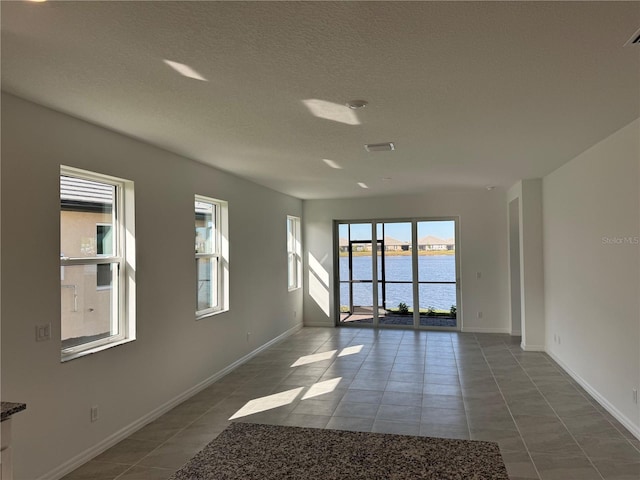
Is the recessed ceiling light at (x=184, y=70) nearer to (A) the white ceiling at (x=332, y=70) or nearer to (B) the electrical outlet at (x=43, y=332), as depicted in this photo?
(A) the white ceiling at (x=332, y=70)

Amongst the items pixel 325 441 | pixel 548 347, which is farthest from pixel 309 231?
pixel 325 441

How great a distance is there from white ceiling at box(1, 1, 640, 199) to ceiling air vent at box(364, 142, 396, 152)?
12 cm

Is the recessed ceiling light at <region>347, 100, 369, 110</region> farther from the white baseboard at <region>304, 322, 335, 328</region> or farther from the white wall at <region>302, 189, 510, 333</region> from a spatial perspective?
the white baseboard at <region>304, 322, 335, 328</region>

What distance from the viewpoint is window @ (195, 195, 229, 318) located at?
5.02 meters

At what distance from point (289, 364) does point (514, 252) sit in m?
4.38

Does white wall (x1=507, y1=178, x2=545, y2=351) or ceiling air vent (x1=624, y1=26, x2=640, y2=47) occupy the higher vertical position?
ceiling air vent (x1=624, y1=26, x2=640, y2=47)

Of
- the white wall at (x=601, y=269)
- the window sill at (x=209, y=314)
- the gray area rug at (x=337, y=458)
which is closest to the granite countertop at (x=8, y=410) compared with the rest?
the gray area rug at (x=337, y=458)

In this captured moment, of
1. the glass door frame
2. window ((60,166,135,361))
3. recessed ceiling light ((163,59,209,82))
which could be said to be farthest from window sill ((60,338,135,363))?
the glass door frame

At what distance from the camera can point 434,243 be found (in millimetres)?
8016

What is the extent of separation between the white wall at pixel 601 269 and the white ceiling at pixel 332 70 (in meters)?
0.41

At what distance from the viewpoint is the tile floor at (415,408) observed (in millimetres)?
3062

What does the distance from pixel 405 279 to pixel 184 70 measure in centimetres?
657

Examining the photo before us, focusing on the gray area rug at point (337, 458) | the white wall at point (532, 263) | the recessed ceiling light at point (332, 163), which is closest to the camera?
the gray area rug at point (337, 458)

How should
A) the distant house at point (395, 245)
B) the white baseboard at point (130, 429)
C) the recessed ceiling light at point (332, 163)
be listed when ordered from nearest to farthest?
1. the white baseboard at point (130, 429)
2. the recessed ceiling light at point (332, 163)
3. the distant house at point (395, 245)
